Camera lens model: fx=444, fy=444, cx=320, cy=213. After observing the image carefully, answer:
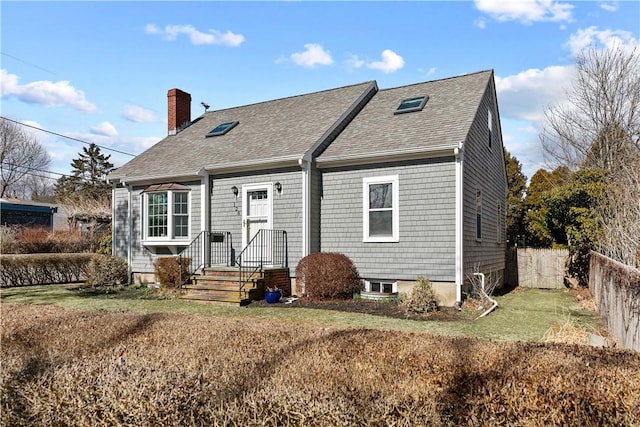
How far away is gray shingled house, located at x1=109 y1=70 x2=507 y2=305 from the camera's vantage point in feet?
35.9

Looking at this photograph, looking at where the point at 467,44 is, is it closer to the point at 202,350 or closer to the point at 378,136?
the point at 378,136

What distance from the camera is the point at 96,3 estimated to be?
9.55 meters

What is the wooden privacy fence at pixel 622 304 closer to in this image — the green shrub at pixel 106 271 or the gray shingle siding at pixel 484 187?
the gray shingle siding at pixel 484 187

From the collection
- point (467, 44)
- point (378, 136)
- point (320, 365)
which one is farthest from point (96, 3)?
point (320, 365)

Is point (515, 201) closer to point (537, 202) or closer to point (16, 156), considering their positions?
point (537, 202)

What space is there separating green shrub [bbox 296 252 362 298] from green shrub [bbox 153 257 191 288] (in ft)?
12.0

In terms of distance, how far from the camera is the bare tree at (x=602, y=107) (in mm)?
19359

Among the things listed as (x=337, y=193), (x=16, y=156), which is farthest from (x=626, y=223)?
(x=16, y=156)

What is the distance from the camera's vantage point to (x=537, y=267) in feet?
52.2

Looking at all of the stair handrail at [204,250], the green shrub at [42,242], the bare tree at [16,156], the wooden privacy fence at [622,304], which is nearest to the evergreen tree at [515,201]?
the wooden privacy fence at [622,304]

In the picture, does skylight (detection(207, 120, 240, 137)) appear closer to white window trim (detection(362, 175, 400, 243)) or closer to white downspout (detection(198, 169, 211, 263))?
white downspout (detection(198, 169, 211, 263))

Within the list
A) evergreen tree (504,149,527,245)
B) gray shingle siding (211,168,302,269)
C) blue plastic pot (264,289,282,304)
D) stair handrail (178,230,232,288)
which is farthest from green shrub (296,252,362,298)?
evergreen tree (504,149,527,245)

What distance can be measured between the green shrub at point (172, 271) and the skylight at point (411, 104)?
7.69 m

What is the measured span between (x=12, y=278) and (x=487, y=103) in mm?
16982
